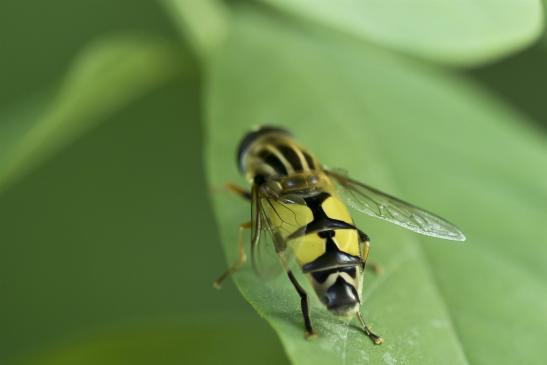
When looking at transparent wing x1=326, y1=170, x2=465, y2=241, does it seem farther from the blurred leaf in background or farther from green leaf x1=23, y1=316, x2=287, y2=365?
the blurred leaf in background

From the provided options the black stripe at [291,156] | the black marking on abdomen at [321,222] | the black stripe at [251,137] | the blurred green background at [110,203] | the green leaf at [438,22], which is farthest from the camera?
the blurred green background at [110,203]

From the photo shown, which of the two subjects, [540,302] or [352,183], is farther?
[352,183]

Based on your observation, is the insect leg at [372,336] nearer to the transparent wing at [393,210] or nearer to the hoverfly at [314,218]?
the hoverfly at [314,218]

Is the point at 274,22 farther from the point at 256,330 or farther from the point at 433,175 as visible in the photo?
the point at 256,330

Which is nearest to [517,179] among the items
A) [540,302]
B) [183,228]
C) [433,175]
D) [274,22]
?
[433,175]

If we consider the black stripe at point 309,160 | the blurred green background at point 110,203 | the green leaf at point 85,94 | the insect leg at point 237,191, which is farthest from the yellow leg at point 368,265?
the blurred green background at point 110,203

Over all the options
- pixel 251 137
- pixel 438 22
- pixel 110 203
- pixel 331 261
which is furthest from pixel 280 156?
pixel 110 203
